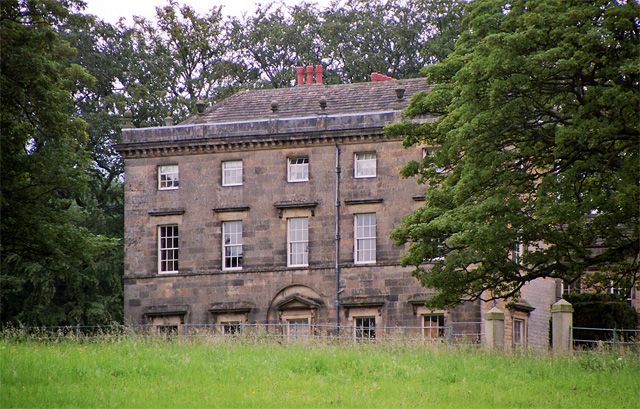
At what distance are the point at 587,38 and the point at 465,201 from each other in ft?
17.9

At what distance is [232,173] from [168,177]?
8.47 ft

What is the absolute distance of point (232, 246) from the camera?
57188mm

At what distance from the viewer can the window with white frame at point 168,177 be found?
57969 millimetres

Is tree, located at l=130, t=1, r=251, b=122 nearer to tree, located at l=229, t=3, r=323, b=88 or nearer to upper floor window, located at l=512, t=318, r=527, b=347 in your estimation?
tree, located at l=229, t=3, r=323, b=88

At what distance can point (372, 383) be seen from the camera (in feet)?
87.1

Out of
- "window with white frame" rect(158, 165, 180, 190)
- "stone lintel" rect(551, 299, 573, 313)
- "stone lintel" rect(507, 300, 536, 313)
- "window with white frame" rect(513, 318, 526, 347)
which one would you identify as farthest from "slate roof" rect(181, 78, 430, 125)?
"stone lintel" rect(551, 299, 573, 313)

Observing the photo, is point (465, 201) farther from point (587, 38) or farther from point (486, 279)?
point (587, 38)

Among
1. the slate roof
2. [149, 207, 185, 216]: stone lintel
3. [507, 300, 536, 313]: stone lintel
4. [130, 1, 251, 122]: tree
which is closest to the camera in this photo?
[507, 300, 536, 313]: stone lintel

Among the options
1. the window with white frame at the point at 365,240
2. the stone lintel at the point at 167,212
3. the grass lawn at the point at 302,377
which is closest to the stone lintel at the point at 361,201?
the window with white frame at the point at 365,240

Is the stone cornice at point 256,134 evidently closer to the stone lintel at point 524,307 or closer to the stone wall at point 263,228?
the stone wall at point 263,228

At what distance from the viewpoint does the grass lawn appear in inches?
966

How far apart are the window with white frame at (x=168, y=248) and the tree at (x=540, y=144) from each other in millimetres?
21560

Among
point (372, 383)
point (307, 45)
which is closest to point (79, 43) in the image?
point (307, 45)

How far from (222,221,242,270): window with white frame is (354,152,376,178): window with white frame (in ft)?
16.8
